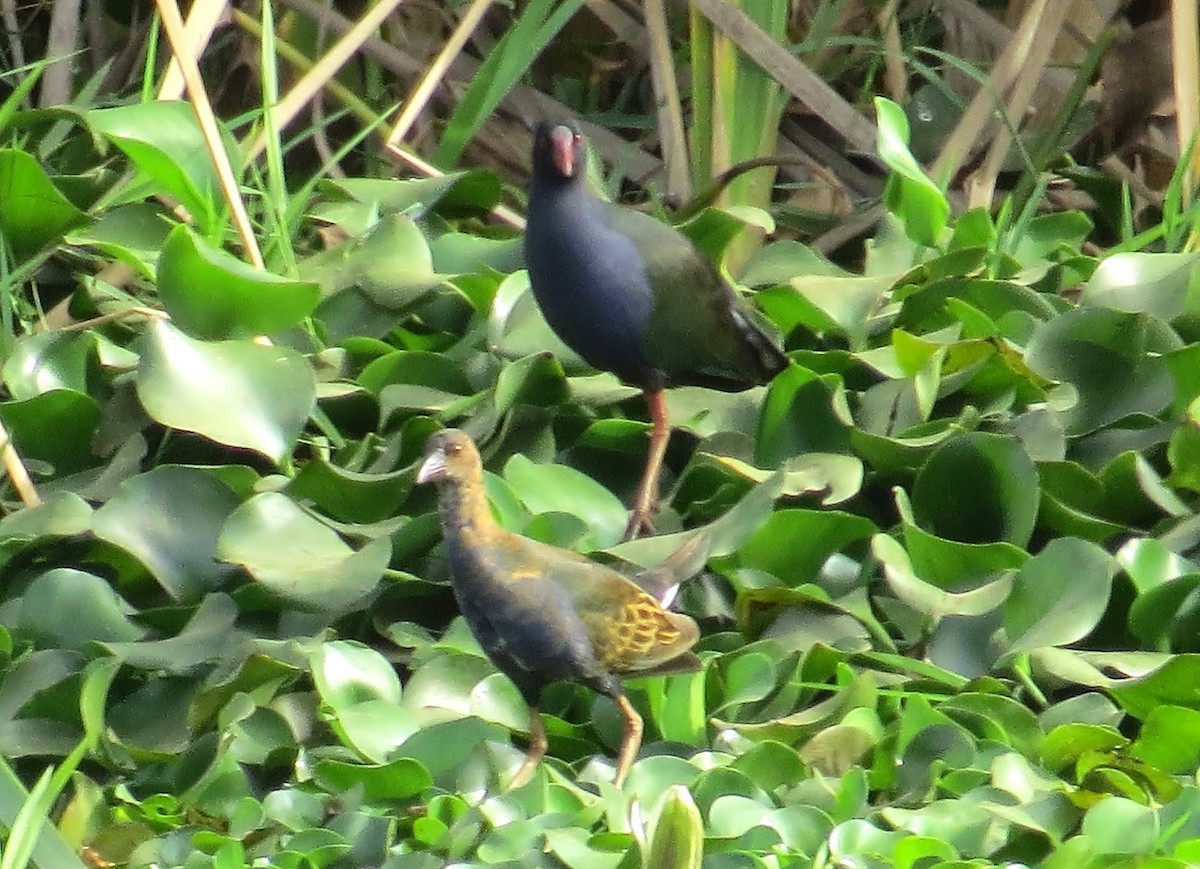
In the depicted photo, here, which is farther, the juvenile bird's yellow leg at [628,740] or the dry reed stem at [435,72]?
the dry reed stem at [435,72]

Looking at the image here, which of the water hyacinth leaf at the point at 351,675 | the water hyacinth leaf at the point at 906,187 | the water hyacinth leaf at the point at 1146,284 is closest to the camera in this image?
the water hyacinth leaf at the point at 351,675

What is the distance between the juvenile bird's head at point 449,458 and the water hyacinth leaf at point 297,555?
0.70 feet

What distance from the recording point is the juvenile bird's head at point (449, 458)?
219 centimetres

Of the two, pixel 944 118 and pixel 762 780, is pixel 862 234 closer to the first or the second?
pixel 944 118

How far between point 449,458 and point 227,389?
0.57 metres

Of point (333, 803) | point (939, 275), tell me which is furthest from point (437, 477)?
point (939, 275)

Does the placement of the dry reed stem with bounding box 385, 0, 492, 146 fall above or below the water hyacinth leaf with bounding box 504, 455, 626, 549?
above

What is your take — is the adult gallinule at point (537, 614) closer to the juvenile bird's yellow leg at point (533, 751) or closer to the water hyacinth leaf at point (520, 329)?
the juvenile bird's yellow leg at point (533, 751)

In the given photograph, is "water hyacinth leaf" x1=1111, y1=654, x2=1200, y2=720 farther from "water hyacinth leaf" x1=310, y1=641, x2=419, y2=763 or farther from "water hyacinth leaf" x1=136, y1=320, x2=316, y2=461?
"water hyacinth leaf" x1=136, y1=320, x2=316, y2=461

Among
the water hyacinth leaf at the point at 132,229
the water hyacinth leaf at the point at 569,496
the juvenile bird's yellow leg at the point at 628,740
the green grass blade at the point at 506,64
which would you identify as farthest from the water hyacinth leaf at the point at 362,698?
the green grass blade at the point at 506,64

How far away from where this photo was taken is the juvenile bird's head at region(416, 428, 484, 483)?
7.18 feet

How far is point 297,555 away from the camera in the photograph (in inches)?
95.7

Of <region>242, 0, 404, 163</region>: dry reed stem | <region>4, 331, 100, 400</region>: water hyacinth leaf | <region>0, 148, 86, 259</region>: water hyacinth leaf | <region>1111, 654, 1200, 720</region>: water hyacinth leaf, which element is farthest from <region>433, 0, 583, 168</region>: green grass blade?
<region>1111, 654, 1200, 720</region>: water hyacinth leaf

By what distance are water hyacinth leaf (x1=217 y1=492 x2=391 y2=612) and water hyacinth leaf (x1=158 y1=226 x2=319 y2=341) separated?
36cm
